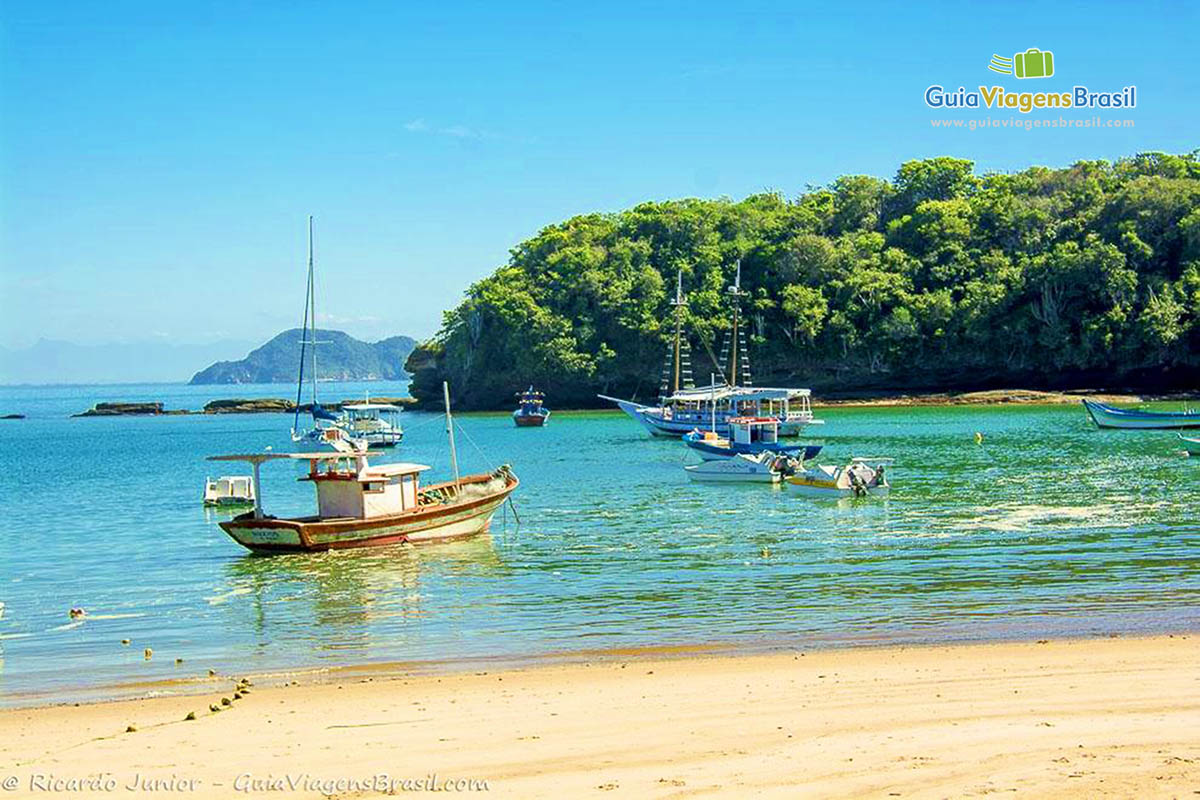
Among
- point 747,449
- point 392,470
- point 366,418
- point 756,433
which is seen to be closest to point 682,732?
point 392,470

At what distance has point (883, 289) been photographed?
94.2 m

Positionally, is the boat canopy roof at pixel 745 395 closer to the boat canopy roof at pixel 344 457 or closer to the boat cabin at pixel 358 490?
the boat canopy roof at pixel 344 457

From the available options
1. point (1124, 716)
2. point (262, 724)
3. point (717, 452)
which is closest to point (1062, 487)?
point (717, 452)

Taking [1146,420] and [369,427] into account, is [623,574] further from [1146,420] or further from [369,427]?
[369,427]

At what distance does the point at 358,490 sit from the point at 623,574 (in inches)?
280

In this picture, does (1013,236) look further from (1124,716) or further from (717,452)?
(1124,716)

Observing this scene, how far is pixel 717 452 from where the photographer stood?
45.2 meters

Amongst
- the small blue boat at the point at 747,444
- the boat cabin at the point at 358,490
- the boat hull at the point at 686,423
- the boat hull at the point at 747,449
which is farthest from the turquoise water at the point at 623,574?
the boat hull at the point at 686,423

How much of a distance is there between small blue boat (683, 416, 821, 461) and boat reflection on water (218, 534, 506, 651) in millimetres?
19255

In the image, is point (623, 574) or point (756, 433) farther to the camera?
point (756, 433)

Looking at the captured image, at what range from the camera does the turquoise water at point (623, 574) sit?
15.6 meters

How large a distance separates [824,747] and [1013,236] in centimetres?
9363

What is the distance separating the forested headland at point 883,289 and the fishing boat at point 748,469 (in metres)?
56.9

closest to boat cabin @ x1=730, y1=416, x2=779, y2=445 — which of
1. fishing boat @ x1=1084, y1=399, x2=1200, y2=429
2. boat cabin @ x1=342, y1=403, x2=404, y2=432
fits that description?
fishing boat @ x1=1084, y1=399, x2=1200, y2=429
